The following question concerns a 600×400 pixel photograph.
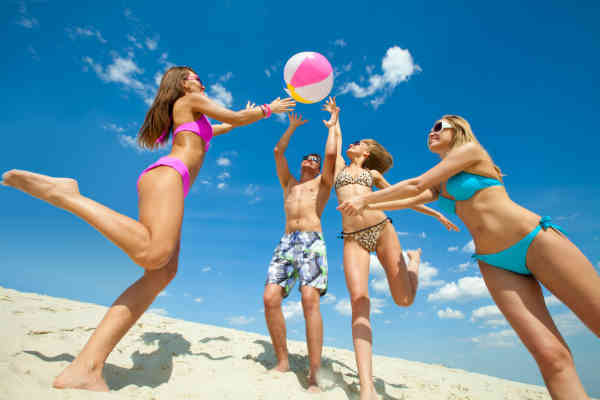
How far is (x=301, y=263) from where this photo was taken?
4.84m

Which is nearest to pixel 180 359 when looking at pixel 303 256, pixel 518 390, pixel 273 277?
pixel 273 277

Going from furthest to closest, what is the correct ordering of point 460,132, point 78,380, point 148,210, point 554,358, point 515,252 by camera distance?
Answer: point 460,132 → point 148,210 → point 515,252 → point 78,380 → point 554,358

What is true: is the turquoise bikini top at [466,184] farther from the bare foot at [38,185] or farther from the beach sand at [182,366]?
the bare foot at [38,185]

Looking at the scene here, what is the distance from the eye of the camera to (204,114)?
144 inches

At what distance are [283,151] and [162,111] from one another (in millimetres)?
2460

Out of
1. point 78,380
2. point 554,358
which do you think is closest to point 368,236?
point 554,358

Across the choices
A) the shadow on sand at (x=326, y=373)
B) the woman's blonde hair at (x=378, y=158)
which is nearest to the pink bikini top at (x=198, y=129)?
the woman's blonde hair at (x=378, y=158)

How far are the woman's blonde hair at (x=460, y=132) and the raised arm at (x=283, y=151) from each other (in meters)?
2.82

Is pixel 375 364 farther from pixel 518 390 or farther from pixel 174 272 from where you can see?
pixel 174 272

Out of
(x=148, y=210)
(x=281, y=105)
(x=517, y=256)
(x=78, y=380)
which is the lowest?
(x=78, y=380)

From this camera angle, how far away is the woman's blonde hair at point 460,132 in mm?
3316

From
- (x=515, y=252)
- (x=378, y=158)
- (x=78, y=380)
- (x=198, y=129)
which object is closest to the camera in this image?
(x=78, y=380)

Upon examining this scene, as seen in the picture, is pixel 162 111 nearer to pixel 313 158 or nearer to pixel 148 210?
pixel 148 210

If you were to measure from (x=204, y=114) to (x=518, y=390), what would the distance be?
7.25 meters
